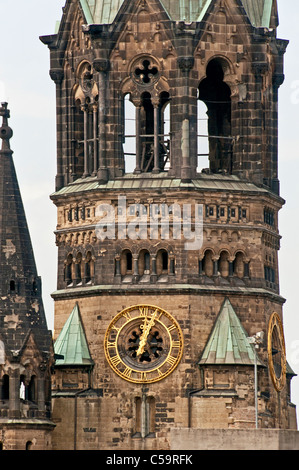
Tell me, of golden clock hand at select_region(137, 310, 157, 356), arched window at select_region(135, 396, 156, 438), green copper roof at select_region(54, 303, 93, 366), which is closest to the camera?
arched window at select_region(135, 396, 156, 438)

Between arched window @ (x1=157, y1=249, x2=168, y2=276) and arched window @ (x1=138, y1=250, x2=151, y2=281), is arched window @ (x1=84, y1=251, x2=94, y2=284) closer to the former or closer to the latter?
arched window @ (x1=138, y1=250, x2=151, y2=281)

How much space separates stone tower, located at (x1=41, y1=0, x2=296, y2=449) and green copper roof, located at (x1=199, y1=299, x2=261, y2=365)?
59mm

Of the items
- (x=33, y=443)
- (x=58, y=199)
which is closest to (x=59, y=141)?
(x=58, y=199)

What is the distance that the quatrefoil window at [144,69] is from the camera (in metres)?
170

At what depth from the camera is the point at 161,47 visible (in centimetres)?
16962

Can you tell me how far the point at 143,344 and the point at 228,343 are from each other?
11.7 ft

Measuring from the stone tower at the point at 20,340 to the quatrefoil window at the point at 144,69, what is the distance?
6755mm

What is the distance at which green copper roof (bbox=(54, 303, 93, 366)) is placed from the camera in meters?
168

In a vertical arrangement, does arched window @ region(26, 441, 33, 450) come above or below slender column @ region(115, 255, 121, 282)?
below

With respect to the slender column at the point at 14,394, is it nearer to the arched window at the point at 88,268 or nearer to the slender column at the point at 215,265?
the arched window at the point at 88,268

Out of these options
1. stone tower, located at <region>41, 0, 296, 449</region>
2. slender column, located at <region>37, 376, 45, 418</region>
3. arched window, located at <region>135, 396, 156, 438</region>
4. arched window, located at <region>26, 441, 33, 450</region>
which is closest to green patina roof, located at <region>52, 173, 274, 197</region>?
stone tower, located at <region>41, 0, 296, 449</region>

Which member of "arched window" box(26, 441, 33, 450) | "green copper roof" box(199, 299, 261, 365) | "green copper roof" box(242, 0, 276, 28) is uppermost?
"green copper roof" box(242, 0, 276, 28)

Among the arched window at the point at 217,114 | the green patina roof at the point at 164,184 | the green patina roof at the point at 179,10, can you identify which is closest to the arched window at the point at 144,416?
the green patina roof at the point at 164,184

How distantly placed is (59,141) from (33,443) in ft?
48.2
